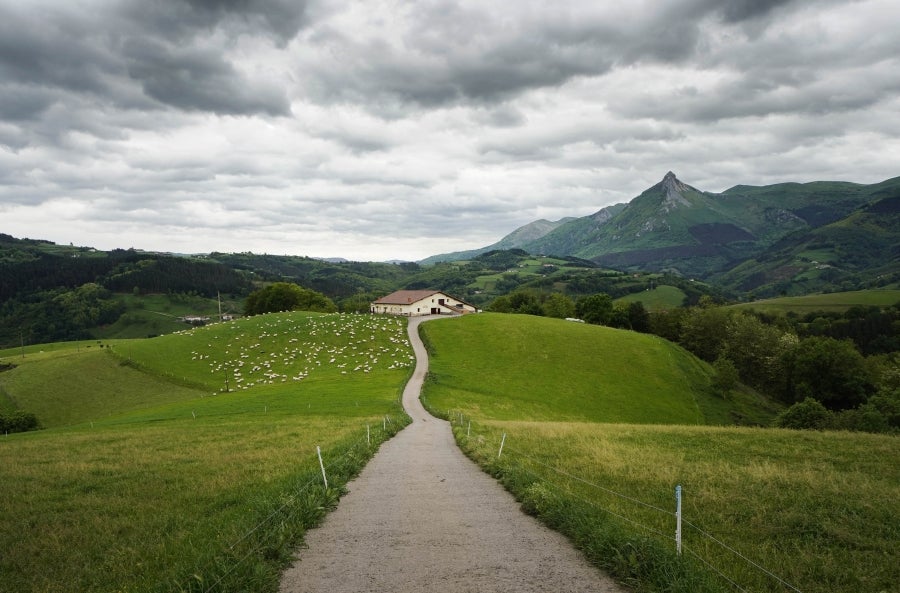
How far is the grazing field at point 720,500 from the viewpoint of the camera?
8.96 m

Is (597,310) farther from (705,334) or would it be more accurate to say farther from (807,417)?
(807,417)

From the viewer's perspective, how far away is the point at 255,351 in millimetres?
82812

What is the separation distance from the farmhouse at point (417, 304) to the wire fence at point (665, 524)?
101584 mm

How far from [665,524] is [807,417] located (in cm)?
4707

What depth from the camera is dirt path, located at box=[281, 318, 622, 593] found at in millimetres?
8680

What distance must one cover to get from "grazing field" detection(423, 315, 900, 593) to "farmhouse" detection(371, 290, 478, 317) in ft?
287

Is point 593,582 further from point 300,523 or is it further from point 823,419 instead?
point 823,419

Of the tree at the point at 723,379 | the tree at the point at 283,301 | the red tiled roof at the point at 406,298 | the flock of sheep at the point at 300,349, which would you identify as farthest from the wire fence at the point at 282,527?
the tree at the point at 283,301

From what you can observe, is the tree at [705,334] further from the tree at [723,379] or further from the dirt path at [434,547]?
the dirt path at [434,547]

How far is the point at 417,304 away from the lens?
12031 cm

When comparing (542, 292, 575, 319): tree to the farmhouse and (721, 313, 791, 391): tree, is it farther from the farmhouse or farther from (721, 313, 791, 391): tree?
(721, 313, 791, 391): tree

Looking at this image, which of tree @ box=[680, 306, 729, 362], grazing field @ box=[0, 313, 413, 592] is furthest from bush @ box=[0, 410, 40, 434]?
tree @ box=[680, 306, 729, 362]

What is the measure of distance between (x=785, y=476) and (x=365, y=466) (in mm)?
15784

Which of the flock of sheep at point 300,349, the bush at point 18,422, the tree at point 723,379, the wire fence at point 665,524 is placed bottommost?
the tree at point 723,379
